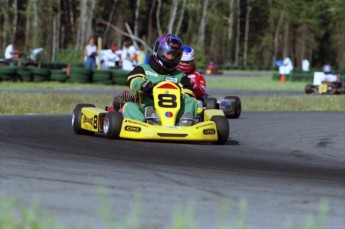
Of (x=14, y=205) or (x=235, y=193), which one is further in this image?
(x=235, y=193)

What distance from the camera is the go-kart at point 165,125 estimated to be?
9548mm

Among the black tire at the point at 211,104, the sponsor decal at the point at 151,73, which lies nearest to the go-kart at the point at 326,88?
the black tire at the point at 211,104

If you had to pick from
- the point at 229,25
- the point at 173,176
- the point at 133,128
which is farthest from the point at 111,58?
the point at 229,25

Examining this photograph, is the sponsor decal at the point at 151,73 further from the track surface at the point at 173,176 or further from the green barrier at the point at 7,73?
the green barrier at the point at 7,73

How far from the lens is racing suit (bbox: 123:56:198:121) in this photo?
996 centimetres

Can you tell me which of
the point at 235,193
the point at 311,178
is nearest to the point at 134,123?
the point at 311,178

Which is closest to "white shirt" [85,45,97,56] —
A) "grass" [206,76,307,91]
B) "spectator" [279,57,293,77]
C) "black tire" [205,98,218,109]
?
"grass" [206,76,307,91]

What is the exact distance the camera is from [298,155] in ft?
30.1

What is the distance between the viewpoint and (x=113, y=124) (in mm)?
9680

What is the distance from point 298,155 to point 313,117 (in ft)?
20.5

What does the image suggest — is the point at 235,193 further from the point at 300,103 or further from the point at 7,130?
the point at 300,103

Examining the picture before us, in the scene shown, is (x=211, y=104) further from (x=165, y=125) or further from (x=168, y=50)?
(x=165, y=125)

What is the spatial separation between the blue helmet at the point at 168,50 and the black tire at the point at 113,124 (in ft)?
3.65

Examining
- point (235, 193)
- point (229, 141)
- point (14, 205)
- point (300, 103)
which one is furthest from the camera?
point (300, 103)
